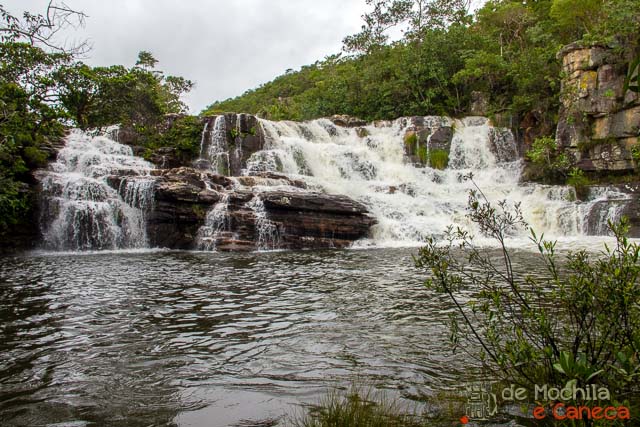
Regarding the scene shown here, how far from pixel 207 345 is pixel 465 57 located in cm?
3215

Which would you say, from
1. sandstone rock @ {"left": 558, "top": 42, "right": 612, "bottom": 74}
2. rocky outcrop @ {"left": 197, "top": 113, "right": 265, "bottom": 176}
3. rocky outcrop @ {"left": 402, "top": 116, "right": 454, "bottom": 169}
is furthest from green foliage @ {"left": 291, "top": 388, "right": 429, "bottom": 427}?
sandstone rock @ {"left": 558, "top": 42, "right": 612, "bottom": 74}

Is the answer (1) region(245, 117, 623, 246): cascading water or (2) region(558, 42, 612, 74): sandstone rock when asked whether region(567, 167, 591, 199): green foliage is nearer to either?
(1) region(245, 117, 623, 246): cascading water

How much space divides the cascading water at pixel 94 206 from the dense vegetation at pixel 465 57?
20482 mm

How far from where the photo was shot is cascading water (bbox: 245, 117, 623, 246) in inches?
748

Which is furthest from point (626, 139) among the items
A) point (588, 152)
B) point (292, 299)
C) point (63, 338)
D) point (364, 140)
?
point (63, 338)

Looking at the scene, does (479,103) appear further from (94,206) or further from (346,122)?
(94,206)

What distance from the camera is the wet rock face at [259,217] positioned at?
1766cm

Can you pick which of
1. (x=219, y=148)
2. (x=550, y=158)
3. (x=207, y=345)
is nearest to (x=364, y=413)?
(x=207, y=345)

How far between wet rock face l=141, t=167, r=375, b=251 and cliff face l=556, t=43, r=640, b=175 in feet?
41.5

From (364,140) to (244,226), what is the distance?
1311 centimetres

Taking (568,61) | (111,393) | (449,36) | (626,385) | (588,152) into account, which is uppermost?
(449,36)

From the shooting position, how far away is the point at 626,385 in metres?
2.81

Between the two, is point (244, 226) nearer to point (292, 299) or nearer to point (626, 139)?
point (292, 299)

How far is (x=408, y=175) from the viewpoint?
2514cm
